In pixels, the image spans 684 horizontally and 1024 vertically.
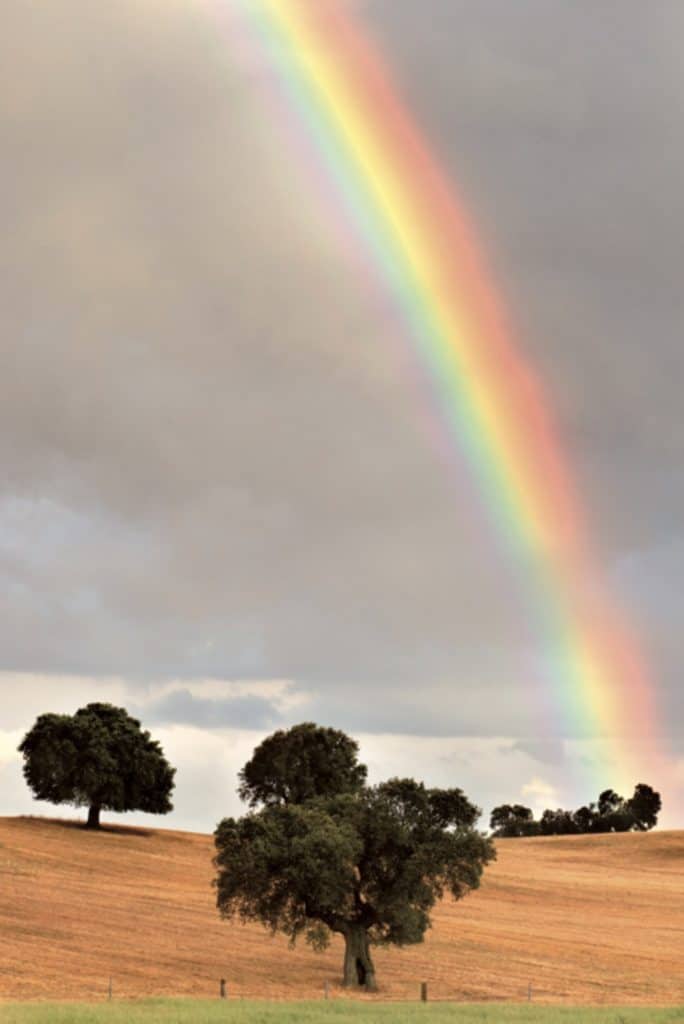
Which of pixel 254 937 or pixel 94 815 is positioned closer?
pixel 254 937

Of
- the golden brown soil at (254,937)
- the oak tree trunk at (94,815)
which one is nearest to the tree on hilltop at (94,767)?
the oak tree trunk at (94,815)

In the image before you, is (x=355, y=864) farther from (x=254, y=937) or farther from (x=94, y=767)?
(x=94, y=767)

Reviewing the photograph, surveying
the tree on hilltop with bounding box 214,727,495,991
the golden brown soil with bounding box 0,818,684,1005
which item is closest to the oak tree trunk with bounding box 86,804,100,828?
the golden brown soil with bounding box 0,818,684,1005

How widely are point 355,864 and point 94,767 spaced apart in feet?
213

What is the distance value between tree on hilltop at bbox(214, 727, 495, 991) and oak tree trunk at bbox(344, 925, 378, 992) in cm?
5

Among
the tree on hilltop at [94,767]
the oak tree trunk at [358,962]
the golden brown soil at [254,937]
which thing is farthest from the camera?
the tree on hilltop at [94,767]

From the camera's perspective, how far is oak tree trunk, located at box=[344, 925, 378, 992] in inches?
2291

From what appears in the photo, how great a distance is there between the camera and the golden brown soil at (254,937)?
55844mm

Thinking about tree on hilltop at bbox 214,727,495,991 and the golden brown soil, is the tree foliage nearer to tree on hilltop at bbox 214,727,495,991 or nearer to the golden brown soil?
the golden brown soil

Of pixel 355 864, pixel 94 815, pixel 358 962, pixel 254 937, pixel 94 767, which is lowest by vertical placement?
pixel 358 962

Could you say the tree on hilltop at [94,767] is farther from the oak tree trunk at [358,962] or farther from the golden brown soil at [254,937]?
the oak tree trunk at [358,962]

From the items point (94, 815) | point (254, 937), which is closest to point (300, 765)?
point (94, 815)

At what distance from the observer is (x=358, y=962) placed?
194 feet

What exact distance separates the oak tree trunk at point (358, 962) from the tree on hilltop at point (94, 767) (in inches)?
2522
